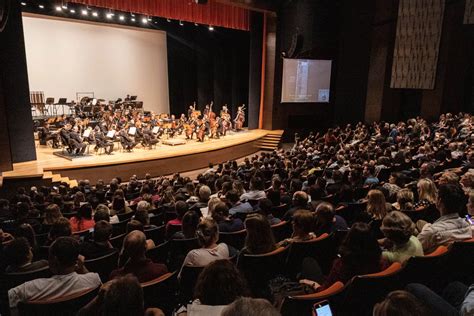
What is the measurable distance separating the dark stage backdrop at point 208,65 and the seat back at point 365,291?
16872mm

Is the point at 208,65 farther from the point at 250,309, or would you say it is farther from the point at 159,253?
the point at 250,309

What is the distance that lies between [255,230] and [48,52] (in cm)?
1609

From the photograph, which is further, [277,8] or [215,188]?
[277,8]

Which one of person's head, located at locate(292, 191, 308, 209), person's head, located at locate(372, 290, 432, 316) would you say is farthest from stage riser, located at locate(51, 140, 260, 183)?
person's head, located at locate(372, 290, 432, 316)

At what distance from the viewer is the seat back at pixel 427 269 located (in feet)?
8.24

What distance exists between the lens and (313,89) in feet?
55.4

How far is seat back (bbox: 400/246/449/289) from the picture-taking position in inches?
98.9

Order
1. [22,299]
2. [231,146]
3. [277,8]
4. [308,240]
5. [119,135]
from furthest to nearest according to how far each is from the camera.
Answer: [277,8]
[231,146]
[119,135]
[308,240]
[22,299]

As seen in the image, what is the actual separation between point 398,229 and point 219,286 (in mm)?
1555

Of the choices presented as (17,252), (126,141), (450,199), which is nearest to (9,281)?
(17,252)

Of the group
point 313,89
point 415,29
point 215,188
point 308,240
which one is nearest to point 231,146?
point 313,89

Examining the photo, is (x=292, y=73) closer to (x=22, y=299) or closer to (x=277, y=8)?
(x=277, y=8)

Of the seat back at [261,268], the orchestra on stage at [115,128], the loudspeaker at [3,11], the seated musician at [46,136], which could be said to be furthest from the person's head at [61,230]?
the seated musician at [46,136]

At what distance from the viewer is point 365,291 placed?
231cm
